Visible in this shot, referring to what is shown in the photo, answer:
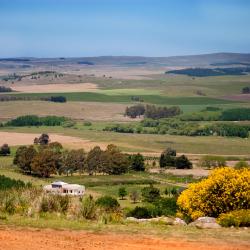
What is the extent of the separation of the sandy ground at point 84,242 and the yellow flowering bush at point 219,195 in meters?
10.3

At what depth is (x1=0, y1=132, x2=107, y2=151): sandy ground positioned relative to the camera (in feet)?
309

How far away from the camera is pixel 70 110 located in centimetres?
14575

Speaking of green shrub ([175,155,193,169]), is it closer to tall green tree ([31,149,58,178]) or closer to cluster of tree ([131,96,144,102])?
tall green tree ([31,149,58,178])

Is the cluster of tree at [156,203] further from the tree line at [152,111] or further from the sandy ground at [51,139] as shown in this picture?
the tree line at [152,111]

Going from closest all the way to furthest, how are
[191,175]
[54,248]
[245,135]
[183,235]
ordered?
[54,248]
[183,235]
[191,175]
[245,135]

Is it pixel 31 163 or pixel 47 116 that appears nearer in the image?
pixel 31 163

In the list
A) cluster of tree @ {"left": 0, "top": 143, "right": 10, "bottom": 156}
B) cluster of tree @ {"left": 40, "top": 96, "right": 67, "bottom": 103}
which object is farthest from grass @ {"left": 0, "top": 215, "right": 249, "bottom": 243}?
cluster of tree @ {"left": 40, "top": 96, "right": 67, "bottom": 103}

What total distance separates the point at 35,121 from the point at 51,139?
25838 millimetres

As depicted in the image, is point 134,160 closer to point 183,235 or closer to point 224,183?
point 224,183

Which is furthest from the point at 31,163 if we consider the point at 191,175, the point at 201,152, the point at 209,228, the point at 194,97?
the point at 194,97

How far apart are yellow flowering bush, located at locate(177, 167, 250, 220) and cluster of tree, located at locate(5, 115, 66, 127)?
316ft

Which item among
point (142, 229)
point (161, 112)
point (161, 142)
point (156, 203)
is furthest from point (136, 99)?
point (142, 229)

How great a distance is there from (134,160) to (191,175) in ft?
29.6

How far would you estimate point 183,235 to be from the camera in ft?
59.7
